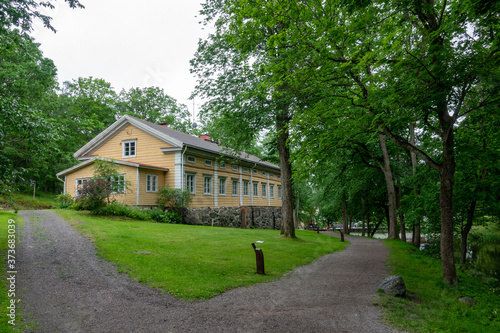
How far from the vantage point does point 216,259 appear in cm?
912

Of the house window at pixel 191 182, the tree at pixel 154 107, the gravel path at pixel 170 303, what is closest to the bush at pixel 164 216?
the house window at pixel 191 182

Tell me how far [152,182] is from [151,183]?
129 millimetres

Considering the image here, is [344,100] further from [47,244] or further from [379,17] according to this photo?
[47,244]

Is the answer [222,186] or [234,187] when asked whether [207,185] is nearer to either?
[222,186]

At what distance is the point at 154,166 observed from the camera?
2081 cm

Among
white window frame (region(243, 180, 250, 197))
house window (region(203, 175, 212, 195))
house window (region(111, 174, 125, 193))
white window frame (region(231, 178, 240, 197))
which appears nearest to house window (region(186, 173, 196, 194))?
house window (region(203, 175, 212, 195))

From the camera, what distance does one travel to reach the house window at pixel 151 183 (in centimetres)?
2026

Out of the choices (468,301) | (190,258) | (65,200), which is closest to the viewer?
(468,301)

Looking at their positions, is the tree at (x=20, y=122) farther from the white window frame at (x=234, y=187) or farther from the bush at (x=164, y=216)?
the white window frame at (x=234, y=187)

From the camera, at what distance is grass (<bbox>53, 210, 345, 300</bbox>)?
6559 mm

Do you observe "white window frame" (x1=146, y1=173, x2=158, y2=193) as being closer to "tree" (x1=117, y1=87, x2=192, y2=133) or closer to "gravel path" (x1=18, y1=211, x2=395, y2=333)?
"gravel path" (x1=18, y1=211, x2=395, y2=333)

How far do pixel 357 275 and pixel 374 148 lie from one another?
40.6 ft

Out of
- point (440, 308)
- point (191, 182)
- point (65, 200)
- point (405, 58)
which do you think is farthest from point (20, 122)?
point (191, 182)

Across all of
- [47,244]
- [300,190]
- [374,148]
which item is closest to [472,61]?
[47,244]
